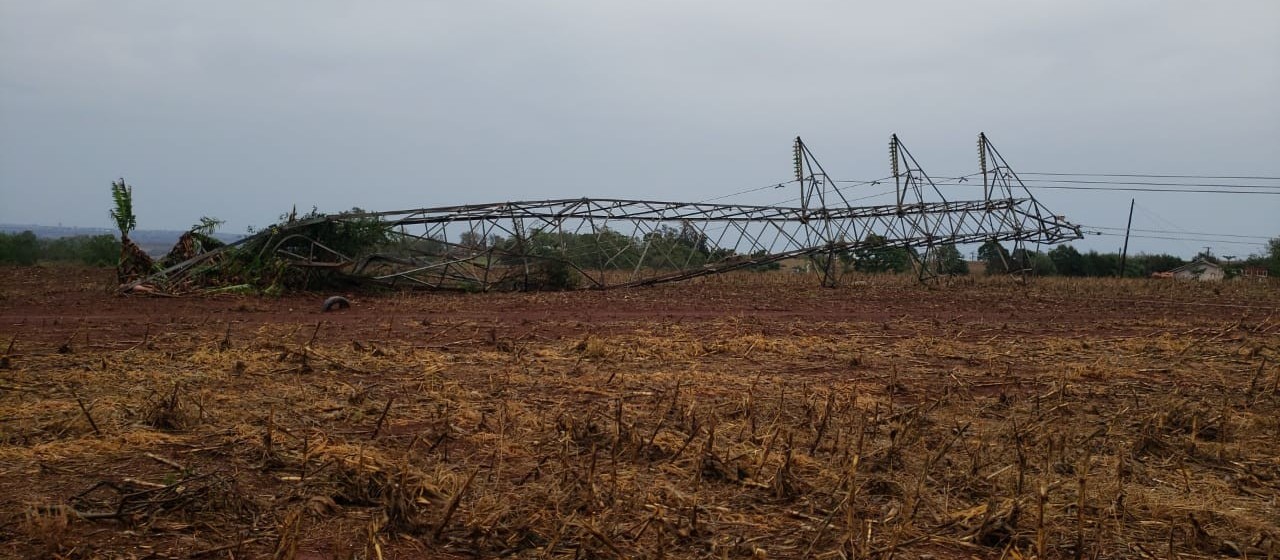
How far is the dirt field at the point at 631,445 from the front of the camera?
3785mm

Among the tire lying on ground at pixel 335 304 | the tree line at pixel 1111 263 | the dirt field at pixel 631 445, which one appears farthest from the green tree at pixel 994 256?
the tire lying on ground at pixel 335 304

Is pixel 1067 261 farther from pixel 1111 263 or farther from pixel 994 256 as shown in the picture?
pixel 994 256

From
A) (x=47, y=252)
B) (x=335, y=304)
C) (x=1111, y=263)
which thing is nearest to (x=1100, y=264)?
(x=1111, y=263)

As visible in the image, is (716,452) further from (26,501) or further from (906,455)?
(26,501)

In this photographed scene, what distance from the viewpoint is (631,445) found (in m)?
5.09

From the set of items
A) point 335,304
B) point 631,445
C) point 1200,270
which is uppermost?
point 1200,270

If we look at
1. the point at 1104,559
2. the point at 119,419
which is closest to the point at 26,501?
the point at 119,419

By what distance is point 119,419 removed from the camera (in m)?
5.61

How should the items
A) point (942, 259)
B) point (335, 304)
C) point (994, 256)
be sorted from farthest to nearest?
1. point (994, 256)
2. point (942, 259)
3. point (335, 304)

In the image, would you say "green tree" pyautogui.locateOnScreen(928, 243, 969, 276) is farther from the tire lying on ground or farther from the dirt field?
the tire lying on ground

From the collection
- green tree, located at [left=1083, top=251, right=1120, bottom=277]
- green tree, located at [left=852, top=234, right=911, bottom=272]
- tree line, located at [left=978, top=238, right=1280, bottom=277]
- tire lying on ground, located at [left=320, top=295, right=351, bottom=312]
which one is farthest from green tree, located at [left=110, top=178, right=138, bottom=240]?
green tree, located at [left=1083, top=251, right=1120, bottom=277]

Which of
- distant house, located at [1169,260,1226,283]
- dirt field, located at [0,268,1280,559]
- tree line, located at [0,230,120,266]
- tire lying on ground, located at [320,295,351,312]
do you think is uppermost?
distant house, located at [1169,260,1226,283]

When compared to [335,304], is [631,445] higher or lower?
lower

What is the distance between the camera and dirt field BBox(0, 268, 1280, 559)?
3.79 meters
